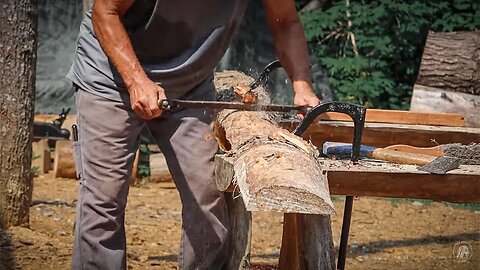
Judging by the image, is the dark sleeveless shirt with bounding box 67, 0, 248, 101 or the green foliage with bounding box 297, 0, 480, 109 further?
the green foliage with bounding box 297, 0, 480, 109

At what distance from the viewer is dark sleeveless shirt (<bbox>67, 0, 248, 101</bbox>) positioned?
3.91 meters

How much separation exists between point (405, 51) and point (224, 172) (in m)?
7.42

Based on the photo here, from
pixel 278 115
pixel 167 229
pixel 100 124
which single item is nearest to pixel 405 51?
pixel 167 229

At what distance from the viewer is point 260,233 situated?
6.44 metres

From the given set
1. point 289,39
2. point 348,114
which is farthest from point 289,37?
point 348,114

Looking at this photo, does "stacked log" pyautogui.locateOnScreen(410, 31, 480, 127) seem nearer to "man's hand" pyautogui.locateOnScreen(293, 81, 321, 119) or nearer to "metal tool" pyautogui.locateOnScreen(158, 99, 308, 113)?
"man's hand" pyautogui.locateOnScreen(293, 81, 321, 119)

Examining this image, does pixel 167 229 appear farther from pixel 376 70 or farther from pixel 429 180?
pixel 376 70

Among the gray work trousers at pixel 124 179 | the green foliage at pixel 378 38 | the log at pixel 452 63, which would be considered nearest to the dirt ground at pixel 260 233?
the gray work trousers at pixel 124 179

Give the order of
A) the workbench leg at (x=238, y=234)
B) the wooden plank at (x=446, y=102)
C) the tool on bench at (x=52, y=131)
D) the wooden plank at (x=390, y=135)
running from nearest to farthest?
1. the workbench leg at (x=238, y=234)
2. the wooden plank at (x=390, y=135)
3. the wooden plank at (x=446, y=102)
4. the tool on bench at (x=52, y=131)

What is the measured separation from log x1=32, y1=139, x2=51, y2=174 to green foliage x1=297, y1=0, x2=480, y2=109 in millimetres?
3550

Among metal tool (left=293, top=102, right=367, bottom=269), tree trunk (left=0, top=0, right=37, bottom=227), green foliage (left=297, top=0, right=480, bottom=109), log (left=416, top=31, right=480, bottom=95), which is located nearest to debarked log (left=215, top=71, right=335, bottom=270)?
metal tool (left=293, top=102, right=367, bottom=269)

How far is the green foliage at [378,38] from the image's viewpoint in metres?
9.95

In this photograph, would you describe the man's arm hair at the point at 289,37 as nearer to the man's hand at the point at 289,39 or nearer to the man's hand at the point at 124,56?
the man's hand at the point at 289,39

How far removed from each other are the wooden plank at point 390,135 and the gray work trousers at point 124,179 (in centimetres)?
78
